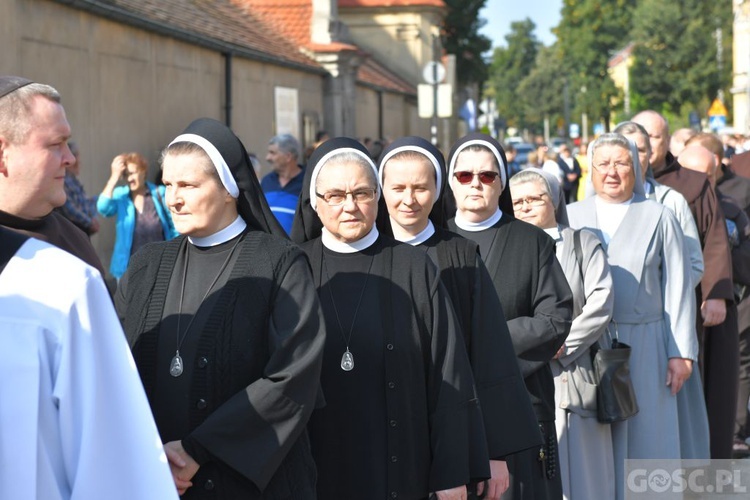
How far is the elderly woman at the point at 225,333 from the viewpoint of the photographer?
153 inches

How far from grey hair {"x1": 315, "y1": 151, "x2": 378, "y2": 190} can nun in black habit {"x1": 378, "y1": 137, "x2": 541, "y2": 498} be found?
0.43 meters

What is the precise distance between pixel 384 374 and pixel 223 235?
792 mm

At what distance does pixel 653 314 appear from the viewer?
712cm

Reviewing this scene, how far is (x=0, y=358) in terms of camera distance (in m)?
2.82

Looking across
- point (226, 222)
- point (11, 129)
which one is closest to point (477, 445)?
point (226, 222)

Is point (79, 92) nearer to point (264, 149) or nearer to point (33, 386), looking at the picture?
point (264, 149)

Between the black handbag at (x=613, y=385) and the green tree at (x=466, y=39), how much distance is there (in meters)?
44.4

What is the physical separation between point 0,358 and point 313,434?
1.96 m

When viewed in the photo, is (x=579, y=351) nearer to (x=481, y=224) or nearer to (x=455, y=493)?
(x=481, y=224)

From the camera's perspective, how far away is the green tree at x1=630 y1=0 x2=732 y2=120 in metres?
68.2

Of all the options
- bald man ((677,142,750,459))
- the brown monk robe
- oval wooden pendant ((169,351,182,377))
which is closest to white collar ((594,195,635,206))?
bald man ((677,142,750,459))

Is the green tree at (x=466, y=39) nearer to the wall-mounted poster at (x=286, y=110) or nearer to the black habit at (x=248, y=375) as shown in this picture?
the wall-mounted poster at (x=286, y=110)

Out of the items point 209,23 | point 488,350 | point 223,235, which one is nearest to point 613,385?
point 488,350

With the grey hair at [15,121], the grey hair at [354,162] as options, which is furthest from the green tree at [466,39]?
the grey hair at [15,121]
